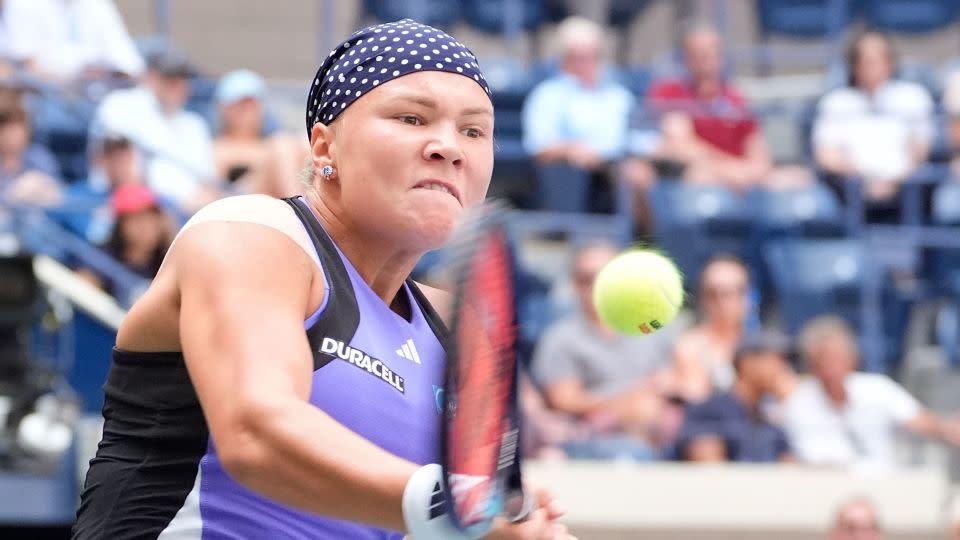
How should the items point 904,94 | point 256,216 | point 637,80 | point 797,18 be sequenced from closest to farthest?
point 256,216 → point 904,94 → point 637,80 → point 797,18

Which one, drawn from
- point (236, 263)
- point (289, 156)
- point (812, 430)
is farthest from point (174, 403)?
point (812, 430)

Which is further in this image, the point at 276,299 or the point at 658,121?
the point at 658,121

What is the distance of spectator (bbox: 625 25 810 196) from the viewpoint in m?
9.34

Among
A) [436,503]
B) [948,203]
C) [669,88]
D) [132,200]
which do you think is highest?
[669,88]

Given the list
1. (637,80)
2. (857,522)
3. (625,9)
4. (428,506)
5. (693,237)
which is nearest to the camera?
(428,506)

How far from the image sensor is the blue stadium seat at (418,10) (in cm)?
1094

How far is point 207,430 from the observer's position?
2.48 m

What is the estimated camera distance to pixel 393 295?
276 cm

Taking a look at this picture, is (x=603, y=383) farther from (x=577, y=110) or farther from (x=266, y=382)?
(x=266, y=382)

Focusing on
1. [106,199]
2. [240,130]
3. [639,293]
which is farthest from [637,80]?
[639,293]

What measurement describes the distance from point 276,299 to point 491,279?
38 cm

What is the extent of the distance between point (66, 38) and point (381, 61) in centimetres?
706

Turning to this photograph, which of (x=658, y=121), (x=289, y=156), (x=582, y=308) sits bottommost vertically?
(x=582, y=308)

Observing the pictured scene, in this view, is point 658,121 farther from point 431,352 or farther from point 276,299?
point 276,299
